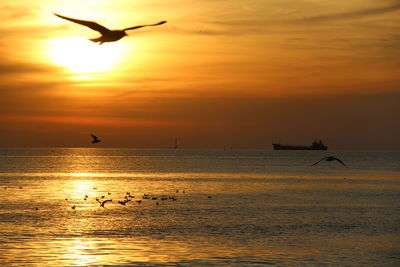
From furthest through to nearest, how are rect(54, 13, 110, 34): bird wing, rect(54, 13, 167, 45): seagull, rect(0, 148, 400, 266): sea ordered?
1. rect(0, 148, 400, 266): sea
2. rect(54, 13, 167, 45): seagull
3. rect(54, 13, 110, 34): bird wing

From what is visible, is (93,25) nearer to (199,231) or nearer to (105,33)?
(105,33)

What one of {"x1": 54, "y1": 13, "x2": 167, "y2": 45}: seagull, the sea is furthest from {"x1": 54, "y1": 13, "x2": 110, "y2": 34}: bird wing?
the sea

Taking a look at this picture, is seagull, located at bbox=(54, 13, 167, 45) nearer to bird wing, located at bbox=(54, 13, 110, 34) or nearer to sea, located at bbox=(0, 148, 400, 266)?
bird wing, located at bbox=(54, 13, 110, 34)

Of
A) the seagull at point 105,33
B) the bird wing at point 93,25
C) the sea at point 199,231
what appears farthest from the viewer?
the sea at point 199,231

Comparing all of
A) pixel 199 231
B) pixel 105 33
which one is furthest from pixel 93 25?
pixel 199 231

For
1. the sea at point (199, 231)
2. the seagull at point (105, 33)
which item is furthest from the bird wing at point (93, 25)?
the sea at point (199, 231)

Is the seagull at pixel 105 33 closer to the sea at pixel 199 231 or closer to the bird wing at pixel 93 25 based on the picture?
the bird wing at pixel 93 25

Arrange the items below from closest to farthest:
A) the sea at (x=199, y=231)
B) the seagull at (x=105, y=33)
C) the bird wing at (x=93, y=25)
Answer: the bird wing at (x=93, y=25) → the seagull at (x=105, y=33) → the sea at (x=199, y=231)

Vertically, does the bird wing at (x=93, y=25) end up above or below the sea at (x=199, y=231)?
above

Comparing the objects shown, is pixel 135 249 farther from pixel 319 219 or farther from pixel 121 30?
pixel 319 219

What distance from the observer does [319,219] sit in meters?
47.6

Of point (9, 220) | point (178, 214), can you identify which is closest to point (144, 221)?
point (178, 214)

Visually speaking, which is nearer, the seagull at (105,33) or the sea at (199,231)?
the seagull at (105,33)

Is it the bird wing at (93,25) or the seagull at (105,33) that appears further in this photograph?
the seagull at (105,33)
